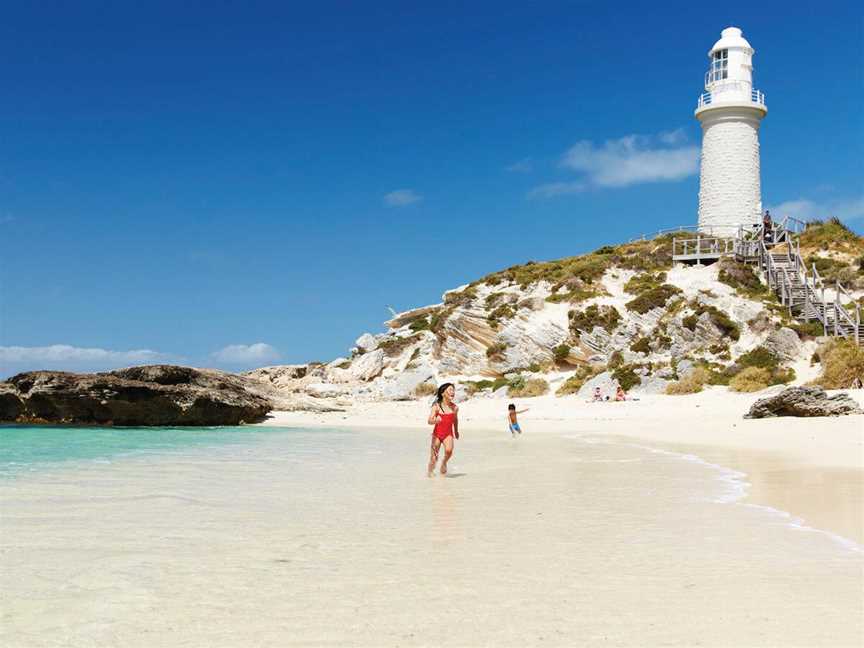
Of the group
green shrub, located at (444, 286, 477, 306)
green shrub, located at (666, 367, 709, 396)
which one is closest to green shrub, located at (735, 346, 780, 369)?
green shrub, located at (666, 367, 709, 396)

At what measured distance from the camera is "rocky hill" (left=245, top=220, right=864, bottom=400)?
28922 millimetres

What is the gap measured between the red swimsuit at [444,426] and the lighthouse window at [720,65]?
4161 centimetres

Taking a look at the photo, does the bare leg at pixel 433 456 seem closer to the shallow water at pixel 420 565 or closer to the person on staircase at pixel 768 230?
the shallow water at pixel 420 565

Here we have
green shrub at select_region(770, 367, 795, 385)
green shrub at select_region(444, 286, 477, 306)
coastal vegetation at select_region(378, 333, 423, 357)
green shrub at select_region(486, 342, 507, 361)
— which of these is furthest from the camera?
green shrub at select_region(444, 286, 477, 306)

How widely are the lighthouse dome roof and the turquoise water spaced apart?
37.3 meters

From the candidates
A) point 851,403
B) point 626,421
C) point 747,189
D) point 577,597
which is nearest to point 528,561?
point 577,597

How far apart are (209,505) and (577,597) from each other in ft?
16.9

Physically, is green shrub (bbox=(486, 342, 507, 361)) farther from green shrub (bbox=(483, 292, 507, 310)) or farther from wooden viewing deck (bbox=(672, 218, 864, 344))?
wooden viewing deck (bbox=(672, 218, 864, 344))

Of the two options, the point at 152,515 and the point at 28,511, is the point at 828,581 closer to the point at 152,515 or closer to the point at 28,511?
the point at 152,515

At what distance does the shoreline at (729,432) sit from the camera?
803cm

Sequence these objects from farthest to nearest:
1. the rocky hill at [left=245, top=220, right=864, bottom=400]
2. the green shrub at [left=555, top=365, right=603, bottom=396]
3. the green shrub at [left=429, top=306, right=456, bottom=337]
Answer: the green shrub at [left=429, top=306, right=456, bottom=337]
the green shrub at [left=555, top=365, right=603, bottom=396]
the rocky hill at [left=245, top=220, right=864, bottom=400]

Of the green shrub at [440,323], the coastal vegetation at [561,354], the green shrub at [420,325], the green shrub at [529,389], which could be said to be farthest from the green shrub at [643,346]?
the green shrub at [420,325]

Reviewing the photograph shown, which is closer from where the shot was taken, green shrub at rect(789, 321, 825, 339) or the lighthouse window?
green shrub at rect(789, 321, 825, 339)

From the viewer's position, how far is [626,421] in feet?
72.6
